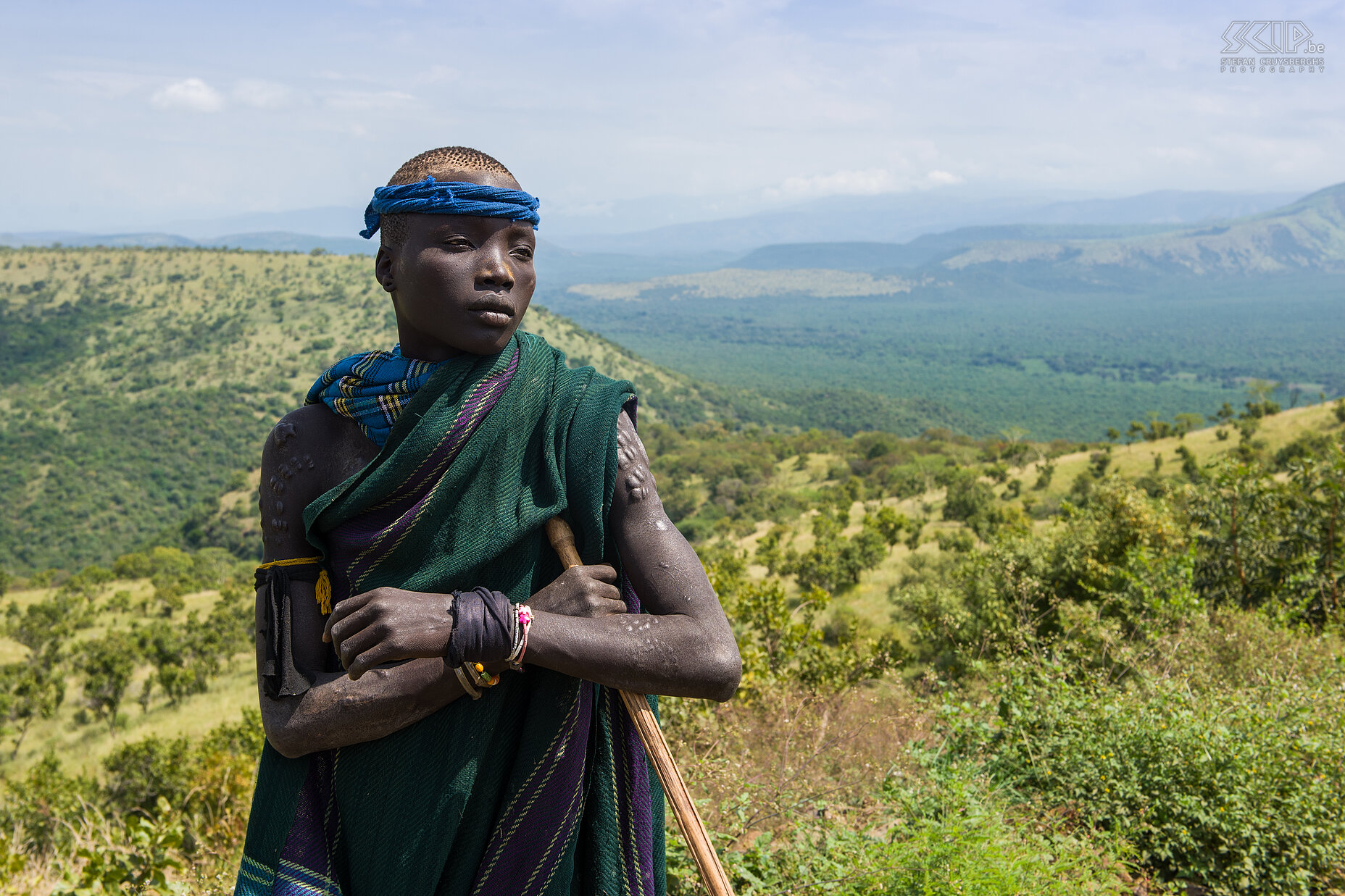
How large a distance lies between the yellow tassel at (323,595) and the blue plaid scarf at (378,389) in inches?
11.8

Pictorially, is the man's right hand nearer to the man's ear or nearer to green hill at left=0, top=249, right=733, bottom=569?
the man's ear

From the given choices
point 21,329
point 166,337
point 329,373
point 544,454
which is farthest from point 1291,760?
point 21,329

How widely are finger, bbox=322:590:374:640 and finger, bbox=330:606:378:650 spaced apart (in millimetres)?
12

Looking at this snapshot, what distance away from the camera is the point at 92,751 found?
84.5ft

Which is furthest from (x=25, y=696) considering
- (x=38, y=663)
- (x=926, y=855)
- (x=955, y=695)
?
(x=926, y=855)

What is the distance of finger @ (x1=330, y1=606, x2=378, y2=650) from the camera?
1.47 m

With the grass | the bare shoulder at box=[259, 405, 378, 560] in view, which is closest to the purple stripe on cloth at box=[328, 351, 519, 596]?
the bare shoulder at box=[259, 405, 378, 560]

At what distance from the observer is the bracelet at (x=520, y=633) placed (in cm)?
152

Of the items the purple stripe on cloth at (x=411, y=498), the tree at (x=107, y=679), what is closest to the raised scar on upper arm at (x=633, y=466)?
the purple stripe on cloth at (x=411, y=498)

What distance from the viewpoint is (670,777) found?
1.67 meters

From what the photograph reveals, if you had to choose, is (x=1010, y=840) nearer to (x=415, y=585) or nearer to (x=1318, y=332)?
(x=415, y=585)

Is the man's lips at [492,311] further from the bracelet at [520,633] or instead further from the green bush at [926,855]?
the green bush at [926,855]

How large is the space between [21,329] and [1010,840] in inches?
5000

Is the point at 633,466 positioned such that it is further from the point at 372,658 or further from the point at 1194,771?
the point at 1194,771
